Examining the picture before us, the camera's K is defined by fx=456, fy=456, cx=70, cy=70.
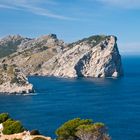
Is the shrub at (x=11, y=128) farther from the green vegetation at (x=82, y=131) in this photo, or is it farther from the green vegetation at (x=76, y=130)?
the green vegetation at (x=82, y=131)

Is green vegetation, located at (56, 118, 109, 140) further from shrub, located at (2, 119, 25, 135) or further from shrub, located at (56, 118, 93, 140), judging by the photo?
shrub, located at (2, 119, 25, 135)

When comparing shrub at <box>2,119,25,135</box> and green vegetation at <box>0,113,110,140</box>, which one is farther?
shrub at <box>2,119,25,135</box>

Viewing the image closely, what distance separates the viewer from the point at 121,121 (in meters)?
169

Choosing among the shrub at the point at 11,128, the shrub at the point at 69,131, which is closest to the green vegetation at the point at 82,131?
the shrub at the point at 69,131

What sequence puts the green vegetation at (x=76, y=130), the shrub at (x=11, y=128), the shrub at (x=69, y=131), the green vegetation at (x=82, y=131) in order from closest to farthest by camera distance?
the green vegetation at (x=82, y=131), the green vegetation at (x=76, y=130), the shrub at (x=69, y=131), the shrub at (x=11, y=128)

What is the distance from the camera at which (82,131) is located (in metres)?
71.6

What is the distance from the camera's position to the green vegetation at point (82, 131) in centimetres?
7050

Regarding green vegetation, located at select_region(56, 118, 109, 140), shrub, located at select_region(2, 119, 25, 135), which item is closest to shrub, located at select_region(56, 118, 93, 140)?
green vegetation, located at select_region(56, 118, 109, 140)

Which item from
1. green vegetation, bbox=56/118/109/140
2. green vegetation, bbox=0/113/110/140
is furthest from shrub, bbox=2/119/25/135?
green vegetation, bbox=56/118/109/140

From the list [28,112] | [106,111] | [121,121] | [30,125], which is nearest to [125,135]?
[121,121]

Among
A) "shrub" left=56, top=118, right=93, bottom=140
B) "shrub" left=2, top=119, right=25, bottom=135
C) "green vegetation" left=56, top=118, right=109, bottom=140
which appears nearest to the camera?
"green vegetation" left=56, top=118, right=109, bottom=140

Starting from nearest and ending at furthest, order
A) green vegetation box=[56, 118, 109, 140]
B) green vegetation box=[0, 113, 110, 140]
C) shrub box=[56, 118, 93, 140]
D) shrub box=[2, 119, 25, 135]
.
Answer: green vegetation box=[56, 118, 109, 140]
green vegetation box=[0, 113, 110, 140]
shrub box=[56, 118, 93, 140]
shrub box=[2, 119, 25, 135]

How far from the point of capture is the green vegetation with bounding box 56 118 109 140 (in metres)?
70.5

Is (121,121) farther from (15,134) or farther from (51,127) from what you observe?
(15,134)
